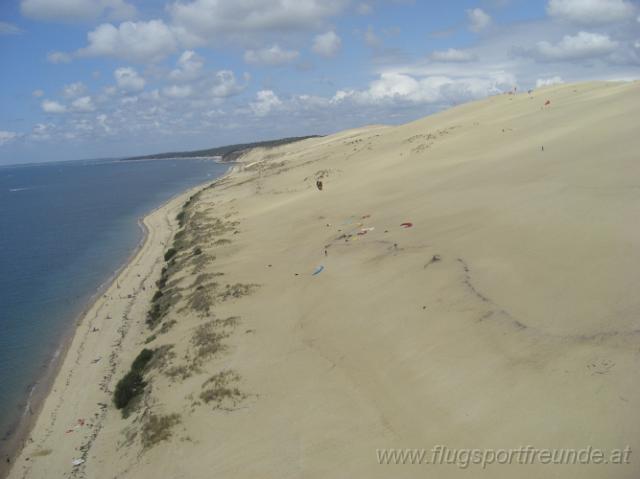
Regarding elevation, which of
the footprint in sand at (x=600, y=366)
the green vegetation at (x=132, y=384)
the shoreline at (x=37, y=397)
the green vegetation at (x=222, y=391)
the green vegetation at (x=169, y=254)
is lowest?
the shoreline at (x=37, y=397)

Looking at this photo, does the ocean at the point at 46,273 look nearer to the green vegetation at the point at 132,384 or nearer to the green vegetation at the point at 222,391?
the green vegetation at the point at 132,384

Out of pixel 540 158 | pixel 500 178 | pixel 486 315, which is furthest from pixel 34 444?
pixel 540 158

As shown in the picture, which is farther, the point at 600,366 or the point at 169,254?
the point at 169,254

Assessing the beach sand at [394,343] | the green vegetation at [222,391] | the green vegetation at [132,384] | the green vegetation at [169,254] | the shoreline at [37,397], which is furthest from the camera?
the green vegetation at [169,254]

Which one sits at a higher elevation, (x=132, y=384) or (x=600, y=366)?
(x=600, y=366)

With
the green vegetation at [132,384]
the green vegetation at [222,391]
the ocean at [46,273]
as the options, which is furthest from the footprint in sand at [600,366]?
the ocean at [46,273]

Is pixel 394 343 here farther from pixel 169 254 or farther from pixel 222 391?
pixel 169 254

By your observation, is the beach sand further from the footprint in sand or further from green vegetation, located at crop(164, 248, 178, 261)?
green vegetation, located at crop(164, 248, 178, 261)

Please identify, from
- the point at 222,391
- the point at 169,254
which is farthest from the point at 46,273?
the point at 222,391

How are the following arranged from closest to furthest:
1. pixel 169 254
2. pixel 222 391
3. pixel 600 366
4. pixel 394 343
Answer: pixel 600 366 → pixel 394 343 → pixel 222 391 → pixel 169 254
